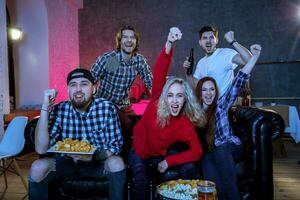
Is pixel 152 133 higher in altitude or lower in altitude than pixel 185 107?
lower

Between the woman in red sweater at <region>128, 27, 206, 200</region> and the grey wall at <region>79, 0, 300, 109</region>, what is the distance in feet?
12.8

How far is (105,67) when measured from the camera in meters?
2.55

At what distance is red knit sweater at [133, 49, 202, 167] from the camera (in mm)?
1873

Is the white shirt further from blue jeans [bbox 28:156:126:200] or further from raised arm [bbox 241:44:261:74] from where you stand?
blue jeans [bbox 28:156:126:200]

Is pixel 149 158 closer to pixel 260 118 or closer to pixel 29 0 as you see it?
pixel 260 118

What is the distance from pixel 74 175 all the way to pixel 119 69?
3.21ft

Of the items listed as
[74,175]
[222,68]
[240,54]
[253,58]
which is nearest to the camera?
[74,175]

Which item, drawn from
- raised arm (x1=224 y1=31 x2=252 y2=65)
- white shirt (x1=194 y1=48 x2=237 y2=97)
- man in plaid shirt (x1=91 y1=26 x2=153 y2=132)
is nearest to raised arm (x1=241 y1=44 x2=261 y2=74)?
raised arm (x1=224 y1=31 x2=252 y2=65)

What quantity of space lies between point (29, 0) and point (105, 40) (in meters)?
1.67

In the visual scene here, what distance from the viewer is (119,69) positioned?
2539 millimetres

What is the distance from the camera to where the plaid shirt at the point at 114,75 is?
8.35ft

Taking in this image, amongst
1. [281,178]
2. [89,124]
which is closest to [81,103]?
[89,124]

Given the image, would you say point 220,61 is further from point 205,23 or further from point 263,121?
point 205,23

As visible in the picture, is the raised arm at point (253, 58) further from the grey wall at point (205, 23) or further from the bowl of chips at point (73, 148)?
the grey wall at point (205, 23)
